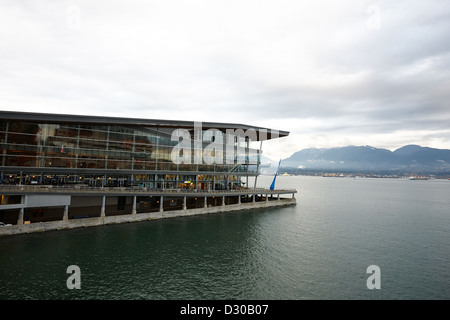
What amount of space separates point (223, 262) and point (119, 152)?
42.1 metres

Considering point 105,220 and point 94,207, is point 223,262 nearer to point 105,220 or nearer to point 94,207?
point 105,220

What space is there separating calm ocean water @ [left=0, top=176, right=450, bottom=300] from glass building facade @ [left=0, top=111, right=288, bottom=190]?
18.5 meters

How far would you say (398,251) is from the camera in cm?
4034

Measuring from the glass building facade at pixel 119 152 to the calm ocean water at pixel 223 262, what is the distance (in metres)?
18.5

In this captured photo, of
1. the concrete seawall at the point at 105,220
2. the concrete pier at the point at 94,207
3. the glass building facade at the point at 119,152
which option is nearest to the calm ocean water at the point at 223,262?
the concrete seawall at the point at 105,220

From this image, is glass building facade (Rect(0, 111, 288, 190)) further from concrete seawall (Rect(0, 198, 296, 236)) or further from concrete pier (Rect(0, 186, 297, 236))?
concrete seawall (Rect(0, 198, 296, 236))

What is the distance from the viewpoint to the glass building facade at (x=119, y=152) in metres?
52.0

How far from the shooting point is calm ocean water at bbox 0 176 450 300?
25.3 m

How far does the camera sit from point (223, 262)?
109 feet

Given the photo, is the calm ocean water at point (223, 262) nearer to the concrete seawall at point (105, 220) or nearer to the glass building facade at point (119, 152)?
the concrete seawall at point (105, 220)

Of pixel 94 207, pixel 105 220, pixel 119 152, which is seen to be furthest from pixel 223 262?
pixel 119 152

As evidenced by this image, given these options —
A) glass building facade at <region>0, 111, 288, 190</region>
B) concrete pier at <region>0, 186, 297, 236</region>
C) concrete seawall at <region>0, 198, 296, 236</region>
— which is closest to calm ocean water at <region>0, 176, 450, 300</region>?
concrete seawall at <region>0, 198, 296, 236</region>
